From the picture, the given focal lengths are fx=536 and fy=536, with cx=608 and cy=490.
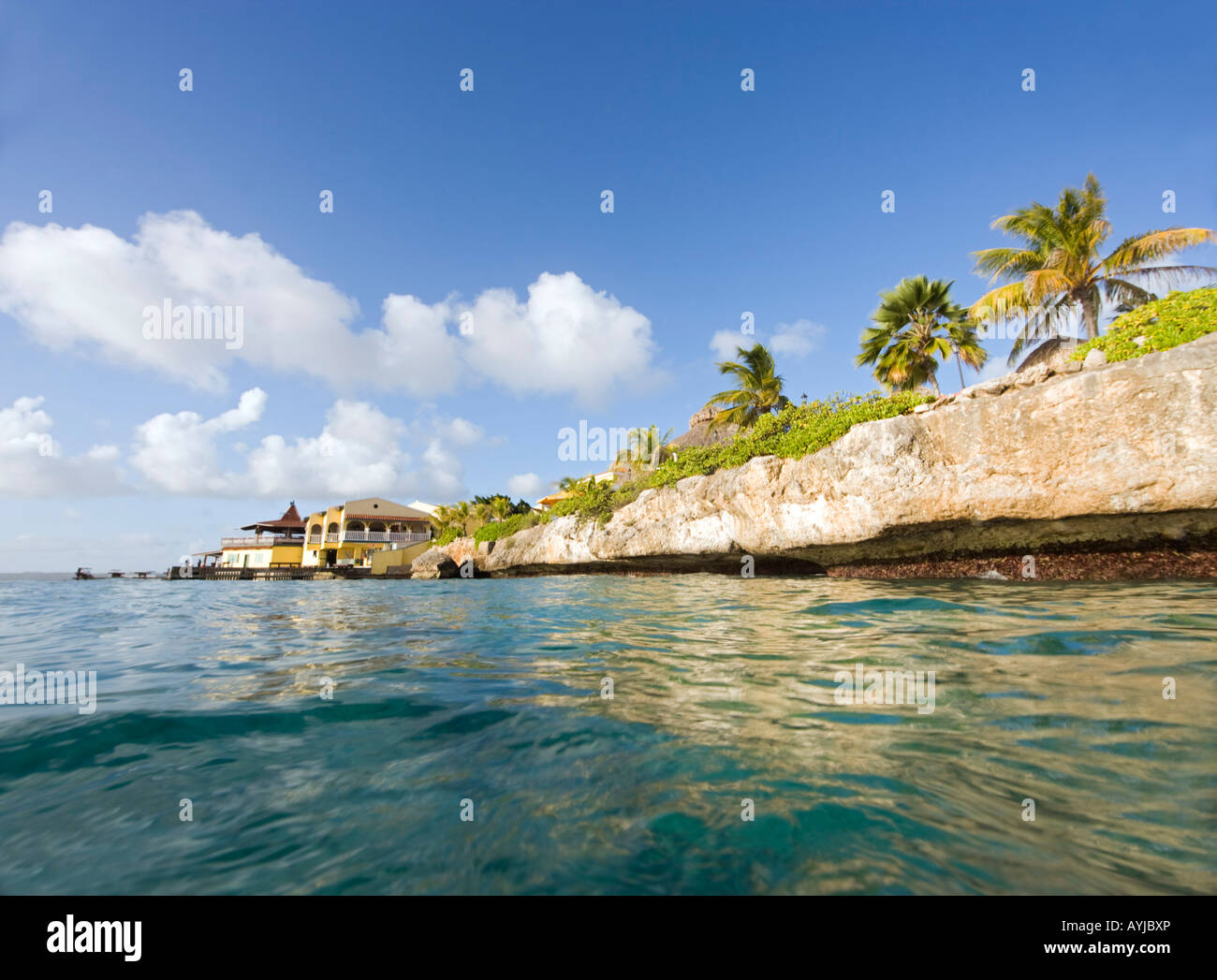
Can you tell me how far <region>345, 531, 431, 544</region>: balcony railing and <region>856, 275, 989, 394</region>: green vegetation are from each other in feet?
124

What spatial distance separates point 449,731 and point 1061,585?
10171 mm

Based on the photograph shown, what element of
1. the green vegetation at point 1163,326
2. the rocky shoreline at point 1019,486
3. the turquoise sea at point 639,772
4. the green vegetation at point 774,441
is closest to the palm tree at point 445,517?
the green vegetation at point 774,441

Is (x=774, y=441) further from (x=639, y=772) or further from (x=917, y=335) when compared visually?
(x=639, y=772)

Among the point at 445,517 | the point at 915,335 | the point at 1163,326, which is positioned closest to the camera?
the point at 1163,326

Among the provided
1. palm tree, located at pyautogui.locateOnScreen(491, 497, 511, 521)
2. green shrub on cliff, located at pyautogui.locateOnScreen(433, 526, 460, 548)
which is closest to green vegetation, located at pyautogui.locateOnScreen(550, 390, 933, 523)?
palm tree, located at pyautogui.locateOnScreen(491, 497, 511, 521)

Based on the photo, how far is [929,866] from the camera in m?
1.53

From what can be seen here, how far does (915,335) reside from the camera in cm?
2006

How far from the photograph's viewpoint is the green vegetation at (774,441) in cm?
1309

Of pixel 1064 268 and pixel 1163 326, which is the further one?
pixel 1064 268

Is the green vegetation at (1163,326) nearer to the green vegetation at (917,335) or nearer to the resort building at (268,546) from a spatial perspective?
the green vegetation at (917,335)

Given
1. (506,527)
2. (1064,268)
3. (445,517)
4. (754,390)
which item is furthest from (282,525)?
(1064,268)

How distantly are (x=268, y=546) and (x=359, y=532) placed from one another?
25.6 ft
